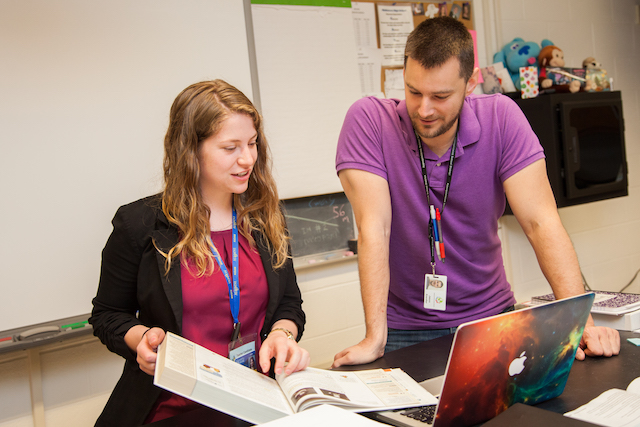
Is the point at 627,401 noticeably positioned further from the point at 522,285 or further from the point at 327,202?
the point at 522,285

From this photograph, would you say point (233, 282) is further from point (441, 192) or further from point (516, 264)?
point (516, 264)

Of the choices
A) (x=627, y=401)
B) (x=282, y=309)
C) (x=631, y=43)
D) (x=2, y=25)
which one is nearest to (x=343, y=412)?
(x=627, y=401)

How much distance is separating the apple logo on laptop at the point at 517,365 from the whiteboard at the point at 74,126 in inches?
67.2

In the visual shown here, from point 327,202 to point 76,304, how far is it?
4.32 feet

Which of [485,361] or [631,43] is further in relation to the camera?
[631,43]

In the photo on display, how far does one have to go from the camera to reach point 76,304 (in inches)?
79.7

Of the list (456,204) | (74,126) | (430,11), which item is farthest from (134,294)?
(430,11)

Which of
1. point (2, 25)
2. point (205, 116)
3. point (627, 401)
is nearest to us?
point (627, 401)

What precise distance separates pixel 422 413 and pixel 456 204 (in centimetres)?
74

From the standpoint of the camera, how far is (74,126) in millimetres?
2025

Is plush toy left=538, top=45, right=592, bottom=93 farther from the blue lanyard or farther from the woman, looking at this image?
the blue lanyard

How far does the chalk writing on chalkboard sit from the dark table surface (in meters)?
1.46

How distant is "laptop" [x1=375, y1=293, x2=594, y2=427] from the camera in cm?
73

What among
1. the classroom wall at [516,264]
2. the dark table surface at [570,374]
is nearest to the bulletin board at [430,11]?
the classroom wall at [516,264]
